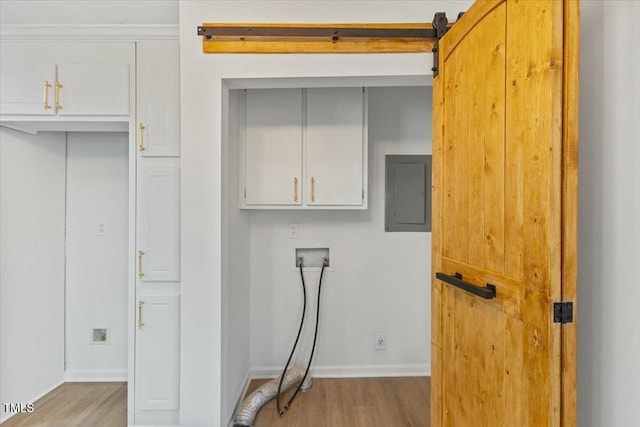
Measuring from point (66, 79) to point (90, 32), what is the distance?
0.34m

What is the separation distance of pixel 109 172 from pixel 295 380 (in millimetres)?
2278

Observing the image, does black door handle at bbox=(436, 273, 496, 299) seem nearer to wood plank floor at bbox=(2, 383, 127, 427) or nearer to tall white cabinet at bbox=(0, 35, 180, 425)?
tall white cabinet at bbox=(0, 35, 180, 425)

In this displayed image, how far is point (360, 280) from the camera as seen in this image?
2.74m

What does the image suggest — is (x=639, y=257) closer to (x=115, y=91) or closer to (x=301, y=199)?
(x=301, y=199)

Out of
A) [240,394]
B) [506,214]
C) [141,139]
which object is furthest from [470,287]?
[141,139]

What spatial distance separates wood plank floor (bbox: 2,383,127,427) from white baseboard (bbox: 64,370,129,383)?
3 cm

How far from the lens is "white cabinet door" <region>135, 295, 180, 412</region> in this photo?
2.03m

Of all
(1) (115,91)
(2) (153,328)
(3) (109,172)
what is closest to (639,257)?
(2) (153,328)

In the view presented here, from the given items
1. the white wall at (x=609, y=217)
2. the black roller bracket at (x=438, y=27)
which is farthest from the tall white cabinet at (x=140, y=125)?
A: the white wall at (x=609, y=217)

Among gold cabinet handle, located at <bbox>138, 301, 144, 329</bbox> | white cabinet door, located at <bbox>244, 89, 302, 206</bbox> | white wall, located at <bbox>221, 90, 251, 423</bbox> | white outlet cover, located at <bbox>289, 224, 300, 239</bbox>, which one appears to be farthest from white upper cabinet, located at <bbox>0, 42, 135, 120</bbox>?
white outlet cover, located at <bbox>289, 224, 300, 239</bbox>

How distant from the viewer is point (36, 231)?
2381 millimetres

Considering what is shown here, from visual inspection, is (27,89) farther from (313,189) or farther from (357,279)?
(357,279)

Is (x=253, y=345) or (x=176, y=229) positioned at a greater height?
(x=176, y=229)

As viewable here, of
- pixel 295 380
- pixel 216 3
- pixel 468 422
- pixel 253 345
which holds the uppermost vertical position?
pixel 216 3
